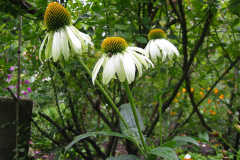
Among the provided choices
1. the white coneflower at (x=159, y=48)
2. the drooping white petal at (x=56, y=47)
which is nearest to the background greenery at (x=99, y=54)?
the white coneflower at (x=159, y=48)

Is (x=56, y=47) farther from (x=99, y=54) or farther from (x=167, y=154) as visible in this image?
(x=99, y=54)

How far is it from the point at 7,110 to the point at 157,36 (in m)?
1.15

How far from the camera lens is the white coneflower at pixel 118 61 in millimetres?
464

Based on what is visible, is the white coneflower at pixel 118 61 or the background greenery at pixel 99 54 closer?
the white coneflower at pixel 118 61

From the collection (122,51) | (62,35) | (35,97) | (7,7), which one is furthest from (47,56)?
(35,97)

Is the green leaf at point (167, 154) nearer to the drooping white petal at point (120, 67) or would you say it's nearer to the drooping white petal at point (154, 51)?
the drooping white petal at point (120, 67)

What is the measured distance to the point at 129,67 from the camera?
0.47m

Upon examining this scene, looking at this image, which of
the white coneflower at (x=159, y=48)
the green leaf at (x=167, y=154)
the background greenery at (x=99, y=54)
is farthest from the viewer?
the background greenery at (x=99, y=54)

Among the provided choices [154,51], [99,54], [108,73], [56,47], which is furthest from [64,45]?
[99,54]

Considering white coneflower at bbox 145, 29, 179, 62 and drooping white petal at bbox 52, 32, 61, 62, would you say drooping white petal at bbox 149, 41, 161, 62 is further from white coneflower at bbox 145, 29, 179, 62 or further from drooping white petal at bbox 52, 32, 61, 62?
drooping white petal at bbox 52, 32, 61, 62

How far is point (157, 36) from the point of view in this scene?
2.49 feet

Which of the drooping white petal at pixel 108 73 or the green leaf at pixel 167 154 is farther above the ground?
the drooping white petal at pixel 108 73

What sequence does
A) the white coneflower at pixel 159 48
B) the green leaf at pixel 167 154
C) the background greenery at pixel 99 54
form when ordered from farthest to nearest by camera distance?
the background greenery at pixel 99 54
the white coneflower at pixel 159 48
the green leaf at pixel 167 154

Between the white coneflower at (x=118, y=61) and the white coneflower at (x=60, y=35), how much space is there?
0.06m
